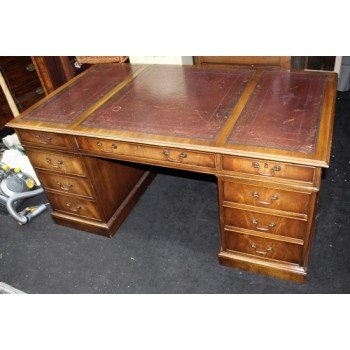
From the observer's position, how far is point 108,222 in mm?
2635

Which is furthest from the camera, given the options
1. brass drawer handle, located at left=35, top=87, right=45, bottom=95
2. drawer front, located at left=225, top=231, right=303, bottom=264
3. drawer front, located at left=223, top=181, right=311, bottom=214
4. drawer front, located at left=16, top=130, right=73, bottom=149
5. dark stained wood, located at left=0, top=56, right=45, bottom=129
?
brass drawer handle, located at left=35, top=87, right=45, bottom=95

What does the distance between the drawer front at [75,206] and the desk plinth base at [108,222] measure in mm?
47

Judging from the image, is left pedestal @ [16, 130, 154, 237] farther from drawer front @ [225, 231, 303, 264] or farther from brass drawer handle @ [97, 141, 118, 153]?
drawer front @ [225, 231, 303, 264]

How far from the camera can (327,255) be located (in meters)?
2.29

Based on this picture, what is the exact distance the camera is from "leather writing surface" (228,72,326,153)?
173 cm

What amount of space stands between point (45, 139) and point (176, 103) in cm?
87

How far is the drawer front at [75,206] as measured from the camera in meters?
2.57

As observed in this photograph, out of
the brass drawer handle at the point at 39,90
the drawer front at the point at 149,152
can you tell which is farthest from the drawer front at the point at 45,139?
the brass drawer handle at the point at 39,90

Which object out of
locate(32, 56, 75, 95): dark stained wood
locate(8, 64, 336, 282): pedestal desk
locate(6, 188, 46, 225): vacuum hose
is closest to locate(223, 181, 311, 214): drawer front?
locate(8, 64, 336, 282): pedestal desk

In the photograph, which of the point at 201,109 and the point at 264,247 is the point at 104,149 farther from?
the point at 264,247

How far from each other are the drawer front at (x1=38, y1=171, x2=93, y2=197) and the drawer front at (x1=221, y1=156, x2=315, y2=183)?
42.0 inches

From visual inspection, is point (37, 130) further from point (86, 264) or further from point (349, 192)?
point (349, 192)

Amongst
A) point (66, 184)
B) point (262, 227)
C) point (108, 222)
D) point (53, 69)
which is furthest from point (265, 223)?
point (53, 69)

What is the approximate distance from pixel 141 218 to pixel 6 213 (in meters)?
1.21
